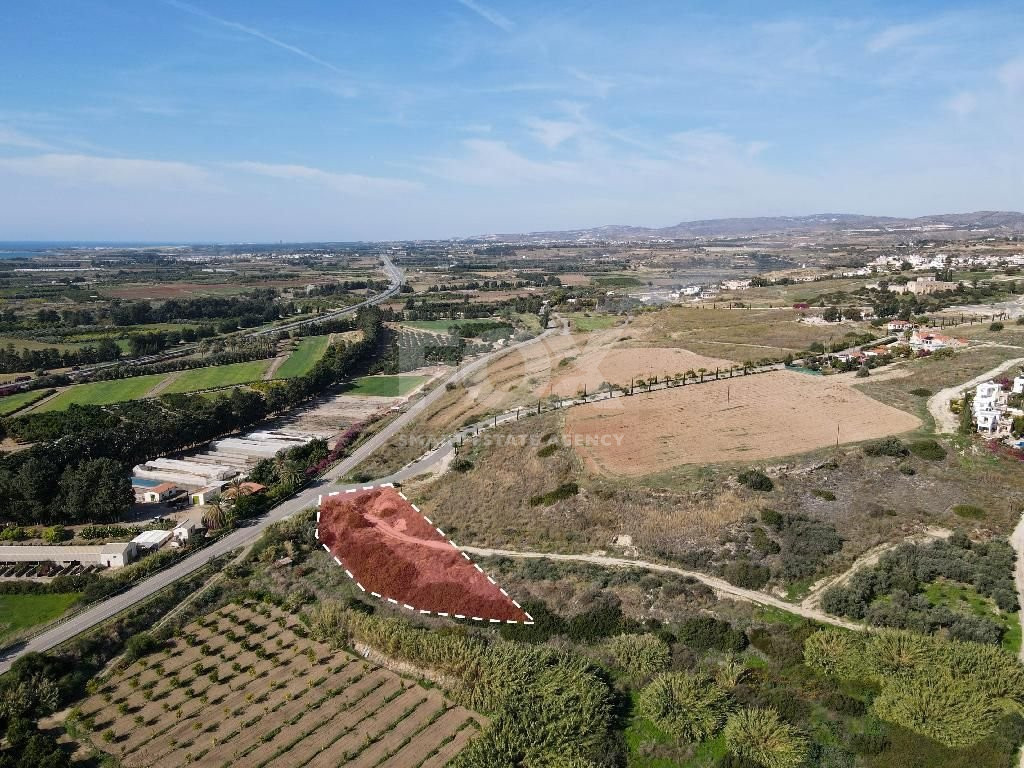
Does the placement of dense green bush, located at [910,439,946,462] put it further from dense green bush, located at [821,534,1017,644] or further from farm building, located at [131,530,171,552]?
farm building, located at [131,530,171,552]

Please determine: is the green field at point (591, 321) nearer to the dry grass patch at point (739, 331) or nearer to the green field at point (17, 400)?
the dry grass patch at point (739, 331)

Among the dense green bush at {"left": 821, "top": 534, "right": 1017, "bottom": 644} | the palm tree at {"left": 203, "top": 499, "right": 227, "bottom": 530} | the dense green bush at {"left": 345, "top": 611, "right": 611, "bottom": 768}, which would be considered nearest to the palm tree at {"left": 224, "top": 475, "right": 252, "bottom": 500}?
the palm tree at {"left": 203, "top": 499, "right": 227, "bottom": 530}

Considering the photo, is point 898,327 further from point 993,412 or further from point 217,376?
point 217,376

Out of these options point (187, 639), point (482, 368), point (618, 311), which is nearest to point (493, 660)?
point (187, 639)

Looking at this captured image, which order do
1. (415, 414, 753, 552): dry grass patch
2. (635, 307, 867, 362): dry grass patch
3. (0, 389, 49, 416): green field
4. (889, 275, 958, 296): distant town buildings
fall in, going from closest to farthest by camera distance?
(415, 414, 753, 552): dry grass patch
(0, 389, 49, 416): green field
(635, 307, 867, 362): dry grass patch
(889, 275, 958, 296): distant town buildings

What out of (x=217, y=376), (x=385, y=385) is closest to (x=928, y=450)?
(x=385, y=385)

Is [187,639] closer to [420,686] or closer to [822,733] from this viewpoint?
[420,686]

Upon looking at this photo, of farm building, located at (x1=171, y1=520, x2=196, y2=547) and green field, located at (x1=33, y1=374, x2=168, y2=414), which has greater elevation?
green field, located at (x1=33, y1=374, x2=168, y2=414)
